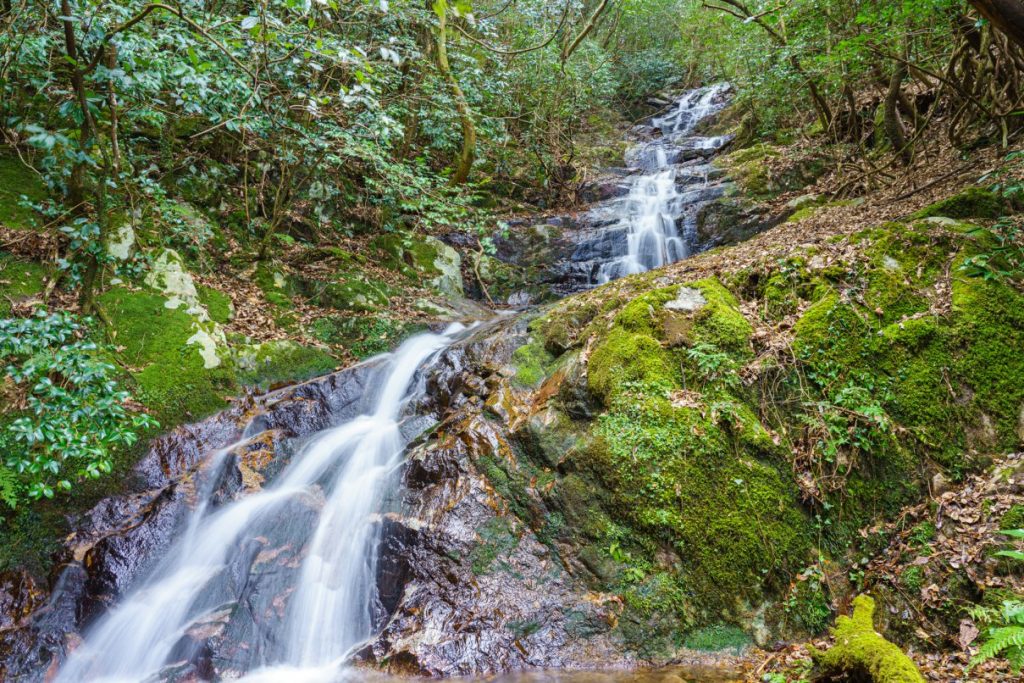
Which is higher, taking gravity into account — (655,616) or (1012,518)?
(1012,518)

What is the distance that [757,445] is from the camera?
13.9 feet

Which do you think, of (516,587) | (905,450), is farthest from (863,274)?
(516,587)

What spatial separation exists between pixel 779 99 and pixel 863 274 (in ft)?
35.3

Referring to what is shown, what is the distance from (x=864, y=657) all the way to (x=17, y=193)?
981cm

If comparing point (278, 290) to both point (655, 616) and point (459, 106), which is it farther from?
point (655, 616)

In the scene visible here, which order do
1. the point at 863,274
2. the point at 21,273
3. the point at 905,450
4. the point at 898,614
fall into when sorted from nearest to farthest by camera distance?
the point at 898,614 < the point at 905,450 < the point at 863,274 < the point at 21,273

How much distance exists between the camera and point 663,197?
13461mm

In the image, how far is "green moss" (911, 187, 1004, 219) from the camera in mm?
5121

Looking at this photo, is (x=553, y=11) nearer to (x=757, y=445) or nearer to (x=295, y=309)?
(x=295, y=309)

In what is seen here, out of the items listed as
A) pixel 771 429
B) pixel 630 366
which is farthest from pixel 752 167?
pixel 771 429

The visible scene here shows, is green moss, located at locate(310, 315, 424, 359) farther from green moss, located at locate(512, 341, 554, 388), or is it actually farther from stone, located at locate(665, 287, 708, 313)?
stone, located at locate(665, 287, 708, 313)

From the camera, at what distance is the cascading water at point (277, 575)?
4094 mm

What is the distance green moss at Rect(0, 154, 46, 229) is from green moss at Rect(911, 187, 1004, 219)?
34.0 ft

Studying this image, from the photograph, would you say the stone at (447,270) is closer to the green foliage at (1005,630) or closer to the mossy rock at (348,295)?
the mossy rock at (348,295)
